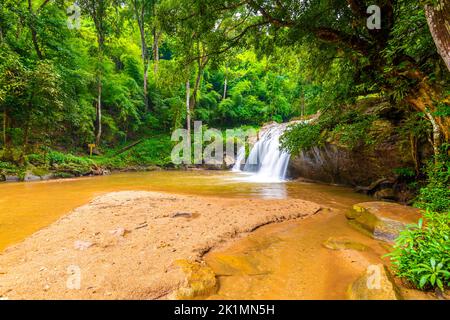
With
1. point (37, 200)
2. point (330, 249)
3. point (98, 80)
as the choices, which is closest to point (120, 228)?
point (330, 249)

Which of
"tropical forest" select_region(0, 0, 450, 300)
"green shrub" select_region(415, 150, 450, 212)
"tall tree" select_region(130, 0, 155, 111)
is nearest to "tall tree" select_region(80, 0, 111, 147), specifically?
"tropical forest" select_region(0, 0, 450, 300)

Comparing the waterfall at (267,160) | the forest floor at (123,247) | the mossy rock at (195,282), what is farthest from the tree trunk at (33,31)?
the mossy rock at (195,282)

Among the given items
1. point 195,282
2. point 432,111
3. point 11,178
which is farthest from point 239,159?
point 195,282

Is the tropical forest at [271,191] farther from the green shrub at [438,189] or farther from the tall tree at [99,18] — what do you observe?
the tall tree at [99,18]

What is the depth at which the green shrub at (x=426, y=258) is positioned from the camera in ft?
6.20

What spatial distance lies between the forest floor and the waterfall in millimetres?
6583

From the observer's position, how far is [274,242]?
3260 millimetres

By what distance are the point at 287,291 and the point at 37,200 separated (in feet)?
20.3

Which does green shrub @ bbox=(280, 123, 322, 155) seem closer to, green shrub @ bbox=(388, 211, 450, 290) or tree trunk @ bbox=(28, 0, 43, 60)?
green shrub @ bbox=(388, 211, 450, 290)

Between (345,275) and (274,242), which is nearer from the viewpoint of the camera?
(345,275)

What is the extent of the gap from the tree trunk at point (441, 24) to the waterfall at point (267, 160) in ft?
25.2

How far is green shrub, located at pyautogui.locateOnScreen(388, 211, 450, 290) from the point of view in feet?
6.20

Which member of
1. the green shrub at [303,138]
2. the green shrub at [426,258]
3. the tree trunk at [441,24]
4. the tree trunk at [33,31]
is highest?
the tree trunk at [33,31]
